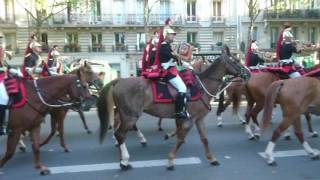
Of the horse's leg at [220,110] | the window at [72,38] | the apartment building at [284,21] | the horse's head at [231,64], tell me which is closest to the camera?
the horse's head at [231,64]

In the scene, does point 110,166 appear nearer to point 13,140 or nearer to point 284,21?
point 13,140

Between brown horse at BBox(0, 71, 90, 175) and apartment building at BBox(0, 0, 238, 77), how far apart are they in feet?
107

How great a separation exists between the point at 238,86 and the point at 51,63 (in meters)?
5.75

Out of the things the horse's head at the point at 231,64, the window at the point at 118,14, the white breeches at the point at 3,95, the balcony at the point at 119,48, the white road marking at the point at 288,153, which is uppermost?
the window at the point at 118,14

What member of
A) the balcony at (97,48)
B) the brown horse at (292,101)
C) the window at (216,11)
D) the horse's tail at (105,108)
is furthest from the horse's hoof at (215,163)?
the window at (216,11)

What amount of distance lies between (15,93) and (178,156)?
3.56m

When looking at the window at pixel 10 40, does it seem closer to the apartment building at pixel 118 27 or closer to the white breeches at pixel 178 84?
the apartment building at pixel 118 27

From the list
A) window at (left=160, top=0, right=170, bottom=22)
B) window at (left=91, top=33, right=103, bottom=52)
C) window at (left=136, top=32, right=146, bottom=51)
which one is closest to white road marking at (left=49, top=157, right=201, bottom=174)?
window at (left=136, top=32, right=146, bottom=51)

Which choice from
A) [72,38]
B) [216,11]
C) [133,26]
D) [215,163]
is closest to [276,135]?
[215,163]

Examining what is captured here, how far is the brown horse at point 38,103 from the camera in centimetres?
774

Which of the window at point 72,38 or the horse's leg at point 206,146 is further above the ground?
the window at point 72,38

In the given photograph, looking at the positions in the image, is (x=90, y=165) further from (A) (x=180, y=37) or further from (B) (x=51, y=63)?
(A) (x=180, y=37)

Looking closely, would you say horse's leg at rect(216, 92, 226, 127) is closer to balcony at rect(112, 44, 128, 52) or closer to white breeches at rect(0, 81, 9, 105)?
white breeches at rect(0, 81, 9, 105)

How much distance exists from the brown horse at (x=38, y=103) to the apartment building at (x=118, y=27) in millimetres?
32477
